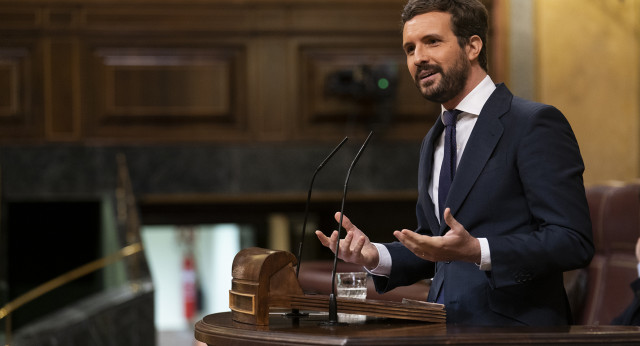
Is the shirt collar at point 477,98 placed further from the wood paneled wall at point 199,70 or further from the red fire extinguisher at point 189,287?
the red fire extinguisher at point 189,287

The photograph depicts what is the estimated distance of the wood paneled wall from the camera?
5.98m

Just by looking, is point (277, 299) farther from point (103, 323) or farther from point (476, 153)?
point (103, 323)

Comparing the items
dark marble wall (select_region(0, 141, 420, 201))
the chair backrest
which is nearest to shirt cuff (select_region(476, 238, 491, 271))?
the chair backrest

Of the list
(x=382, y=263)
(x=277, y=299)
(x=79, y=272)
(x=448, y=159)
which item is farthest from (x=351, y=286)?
(x=79, y=272)

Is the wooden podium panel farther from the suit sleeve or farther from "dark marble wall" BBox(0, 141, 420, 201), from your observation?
"dark marble wall" BBox(0, 141, 420, 201)

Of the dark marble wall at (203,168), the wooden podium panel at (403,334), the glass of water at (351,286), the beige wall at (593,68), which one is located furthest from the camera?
the beige wall at (593,68)

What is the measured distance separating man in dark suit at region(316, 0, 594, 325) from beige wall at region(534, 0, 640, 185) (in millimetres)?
4529

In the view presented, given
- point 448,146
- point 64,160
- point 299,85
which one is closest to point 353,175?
point 299,85

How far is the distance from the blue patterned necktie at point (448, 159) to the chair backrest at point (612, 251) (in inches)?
66.4

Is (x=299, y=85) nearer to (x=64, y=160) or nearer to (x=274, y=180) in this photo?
(x=274, y=180)

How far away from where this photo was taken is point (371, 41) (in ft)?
20.2

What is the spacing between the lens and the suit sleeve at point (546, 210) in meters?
1.70

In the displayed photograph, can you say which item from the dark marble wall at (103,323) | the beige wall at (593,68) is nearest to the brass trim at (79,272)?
the dark marble wall at (103,323)

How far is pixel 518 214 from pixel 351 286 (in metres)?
0.39
